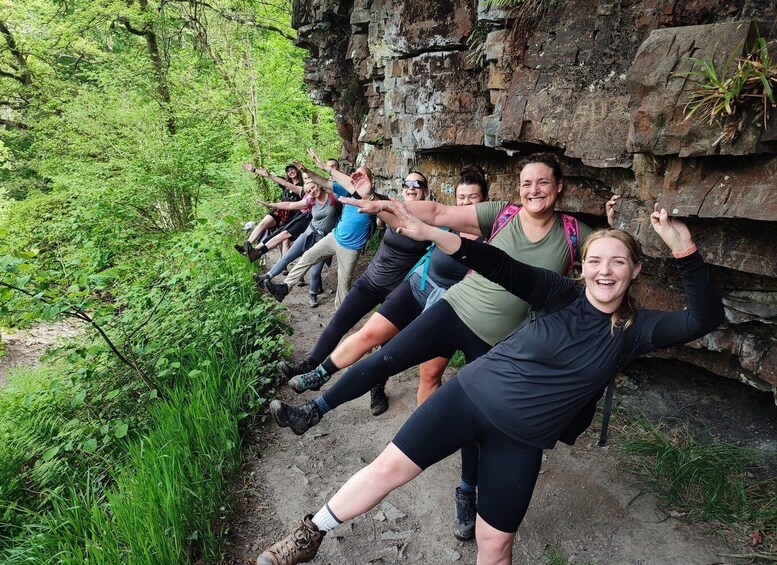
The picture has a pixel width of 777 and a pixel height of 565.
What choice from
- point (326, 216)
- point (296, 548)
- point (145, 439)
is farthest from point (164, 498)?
point (326, 216)

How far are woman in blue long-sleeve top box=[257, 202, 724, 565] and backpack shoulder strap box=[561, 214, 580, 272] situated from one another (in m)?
0.45

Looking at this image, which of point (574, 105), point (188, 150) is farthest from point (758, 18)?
point (188, 150)

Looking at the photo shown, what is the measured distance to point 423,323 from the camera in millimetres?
3168

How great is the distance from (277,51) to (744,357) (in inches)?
591

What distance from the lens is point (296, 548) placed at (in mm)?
2627

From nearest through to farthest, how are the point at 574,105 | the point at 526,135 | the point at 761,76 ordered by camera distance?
the point at 761,76 → the point at 574,105 → the point at 526,135

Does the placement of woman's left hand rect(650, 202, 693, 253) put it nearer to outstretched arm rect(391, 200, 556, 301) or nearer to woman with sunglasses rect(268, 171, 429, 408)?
outstretched arm rect(391, 200, 556, 301)

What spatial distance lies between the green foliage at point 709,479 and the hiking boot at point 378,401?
6.88ft

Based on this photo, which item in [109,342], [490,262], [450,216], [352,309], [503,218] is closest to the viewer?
[490,262]

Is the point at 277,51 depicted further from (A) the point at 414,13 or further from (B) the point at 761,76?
(B) the point at 761,76

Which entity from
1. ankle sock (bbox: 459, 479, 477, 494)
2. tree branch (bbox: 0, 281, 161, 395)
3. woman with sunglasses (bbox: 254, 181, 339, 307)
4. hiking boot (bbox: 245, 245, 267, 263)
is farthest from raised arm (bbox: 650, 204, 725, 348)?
hiking boot (bbox: 245, 245, 267, 263)

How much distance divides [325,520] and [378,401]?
214 cm

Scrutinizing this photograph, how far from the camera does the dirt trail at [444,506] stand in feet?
10.3

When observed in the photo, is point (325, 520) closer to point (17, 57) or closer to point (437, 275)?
point (437, 275)
